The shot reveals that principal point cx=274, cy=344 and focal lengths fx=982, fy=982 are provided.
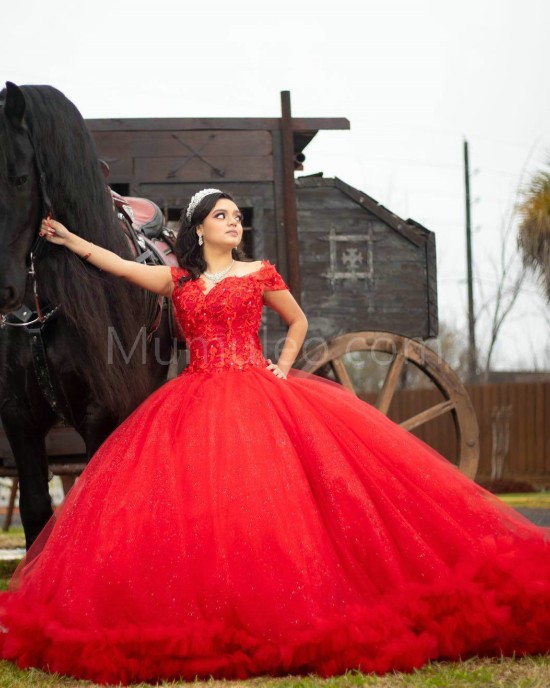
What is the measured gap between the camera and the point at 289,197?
23.8 ft

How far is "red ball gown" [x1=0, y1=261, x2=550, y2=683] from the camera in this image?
3.09 metres

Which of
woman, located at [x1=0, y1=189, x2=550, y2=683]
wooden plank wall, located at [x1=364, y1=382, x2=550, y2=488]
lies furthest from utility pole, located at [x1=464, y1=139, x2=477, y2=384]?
woman, located at [x1=0, y1=189, x2=550, y2=683]

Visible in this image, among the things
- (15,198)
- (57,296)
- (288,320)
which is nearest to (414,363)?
(288,320)

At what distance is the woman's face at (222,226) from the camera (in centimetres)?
416

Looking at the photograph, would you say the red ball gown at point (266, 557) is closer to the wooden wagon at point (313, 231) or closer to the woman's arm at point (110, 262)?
the woman's arm at point (110, 262)

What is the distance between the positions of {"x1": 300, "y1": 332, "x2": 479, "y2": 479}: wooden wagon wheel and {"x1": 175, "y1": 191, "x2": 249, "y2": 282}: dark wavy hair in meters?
3.16

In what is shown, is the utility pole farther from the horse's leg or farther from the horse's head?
the horse's head

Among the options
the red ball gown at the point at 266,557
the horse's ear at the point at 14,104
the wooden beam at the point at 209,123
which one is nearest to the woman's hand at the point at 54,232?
the horse's ear at the point at 14,104

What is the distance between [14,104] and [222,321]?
117cm

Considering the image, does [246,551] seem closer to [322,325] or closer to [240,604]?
[240,604]

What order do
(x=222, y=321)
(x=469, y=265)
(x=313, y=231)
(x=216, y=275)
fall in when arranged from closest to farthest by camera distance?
(x=222, y=321) < (x=216, y=275) < (x=313, y=231) < (x=469, y=265)

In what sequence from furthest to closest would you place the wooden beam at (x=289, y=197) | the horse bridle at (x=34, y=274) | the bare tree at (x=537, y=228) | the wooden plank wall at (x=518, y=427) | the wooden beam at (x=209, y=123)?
the wooden plank wall at (x=518, y=427) < the bare tree at (x=537, y=228) < the wooden beam at (x=289, y=197) < the wooden beam at (x=209, y=123) < the horse bridle at (x=34, y=274)

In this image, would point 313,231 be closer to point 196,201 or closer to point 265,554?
point 196,201

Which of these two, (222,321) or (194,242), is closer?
(222,321)
